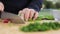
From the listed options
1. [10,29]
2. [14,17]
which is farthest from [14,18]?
[10,29]

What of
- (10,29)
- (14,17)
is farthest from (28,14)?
(10,29)

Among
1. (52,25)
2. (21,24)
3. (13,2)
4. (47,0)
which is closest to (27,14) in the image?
(21,24)

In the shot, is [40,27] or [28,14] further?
[28,14]

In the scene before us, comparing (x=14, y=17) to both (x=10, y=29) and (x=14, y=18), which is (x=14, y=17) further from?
(x=10, y=29)

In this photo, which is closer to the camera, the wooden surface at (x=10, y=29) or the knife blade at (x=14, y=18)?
the wooden surface at (x=10, y=29)

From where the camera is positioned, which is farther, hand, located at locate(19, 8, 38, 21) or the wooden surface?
hand, located at locate(19, 8, 38, 21)

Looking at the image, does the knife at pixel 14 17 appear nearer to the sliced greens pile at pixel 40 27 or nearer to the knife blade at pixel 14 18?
the knife blade at pixel 14 18

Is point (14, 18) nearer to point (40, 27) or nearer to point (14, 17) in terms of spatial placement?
point (14, 17)

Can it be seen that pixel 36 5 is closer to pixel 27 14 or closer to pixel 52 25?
pixel 27 14

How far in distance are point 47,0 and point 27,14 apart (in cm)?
121

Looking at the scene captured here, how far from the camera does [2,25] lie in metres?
1.06

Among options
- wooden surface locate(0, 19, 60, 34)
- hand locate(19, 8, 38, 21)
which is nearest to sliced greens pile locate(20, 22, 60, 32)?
wooden surface locate(0, 19, 60, 34)

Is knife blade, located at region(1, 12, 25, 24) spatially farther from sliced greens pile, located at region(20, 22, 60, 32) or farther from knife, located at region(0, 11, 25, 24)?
sliced greens pile, located at region(20, 22, 60, 32)

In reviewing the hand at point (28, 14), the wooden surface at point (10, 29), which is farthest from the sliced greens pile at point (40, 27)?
the hand at point (28, 14)
